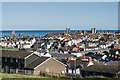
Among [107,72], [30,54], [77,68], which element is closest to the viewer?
[107,72]

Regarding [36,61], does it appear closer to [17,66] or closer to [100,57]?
[17,66]

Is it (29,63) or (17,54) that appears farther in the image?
(17,54)

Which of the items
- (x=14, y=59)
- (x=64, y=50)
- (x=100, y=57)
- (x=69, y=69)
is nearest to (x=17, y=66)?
(x=14, y=59)

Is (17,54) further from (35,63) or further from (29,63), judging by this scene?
(35,63)

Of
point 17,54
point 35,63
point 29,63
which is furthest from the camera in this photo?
point 17,54

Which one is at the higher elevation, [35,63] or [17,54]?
[17,54]

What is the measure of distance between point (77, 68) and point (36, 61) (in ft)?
25.1

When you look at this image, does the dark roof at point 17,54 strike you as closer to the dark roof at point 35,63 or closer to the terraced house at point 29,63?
the terraced house at point 29,63

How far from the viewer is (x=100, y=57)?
156 ft

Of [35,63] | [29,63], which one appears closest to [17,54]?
[29,63]

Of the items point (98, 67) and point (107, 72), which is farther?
point (98, 67)

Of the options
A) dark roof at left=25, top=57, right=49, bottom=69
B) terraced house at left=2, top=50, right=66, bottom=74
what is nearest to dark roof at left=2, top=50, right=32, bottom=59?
terraced house at left=2, top=50, right=66, bottom=74

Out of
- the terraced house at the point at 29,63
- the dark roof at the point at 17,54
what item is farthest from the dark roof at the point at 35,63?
the dark roof at the point at 17,54

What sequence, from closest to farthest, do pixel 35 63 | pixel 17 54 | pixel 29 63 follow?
pixel 35 63, pixel 29 63, pixel 17 54
